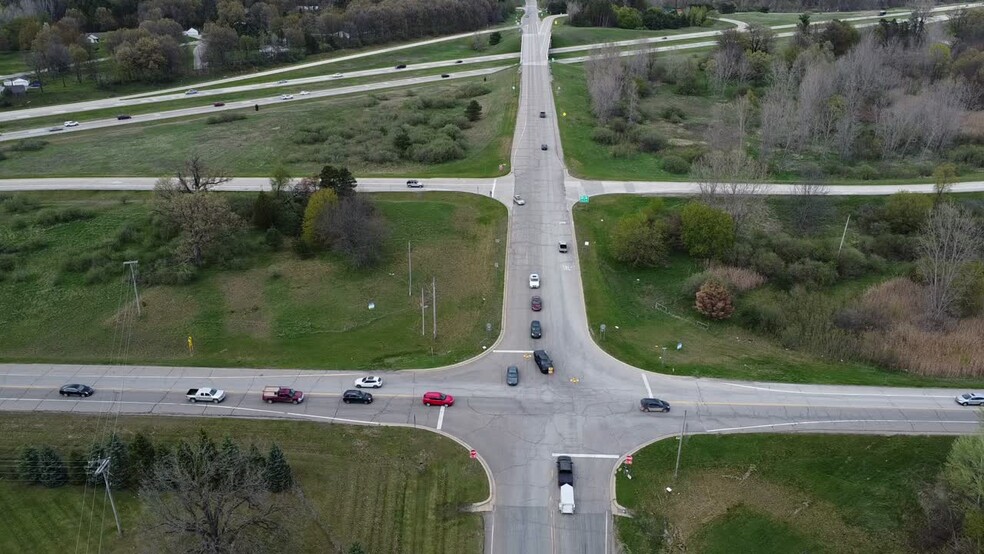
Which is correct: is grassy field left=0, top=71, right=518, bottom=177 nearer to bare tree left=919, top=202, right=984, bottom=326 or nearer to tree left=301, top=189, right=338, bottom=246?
tree left=301, top=189, right=338, bottom=246

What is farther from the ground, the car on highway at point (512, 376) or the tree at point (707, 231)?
the tree at point (707, 231)

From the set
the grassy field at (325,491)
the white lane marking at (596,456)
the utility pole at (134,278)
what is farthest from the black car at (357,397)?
the utility pole at (134,278)

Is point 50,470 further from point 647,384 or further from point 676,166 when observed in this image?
point 676,166

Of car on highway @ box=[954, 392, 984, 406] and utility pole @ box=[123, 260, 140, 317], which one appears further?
utility pole @ box=[123, 260, 140, 317]

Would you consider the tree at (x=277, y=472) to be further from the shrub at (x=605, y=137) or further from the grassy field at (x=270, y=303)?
the shrub at (x=605, y=137)

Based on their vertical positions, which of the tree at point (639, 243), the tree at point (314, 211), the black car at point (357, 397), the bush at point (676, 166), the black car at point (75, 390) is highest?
the tree at point (314, 211)

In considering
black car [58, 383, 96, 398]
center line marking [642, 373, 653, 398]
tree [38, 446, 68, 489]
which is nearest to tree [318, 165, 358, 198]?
black car [58, 383, 96, 398]
